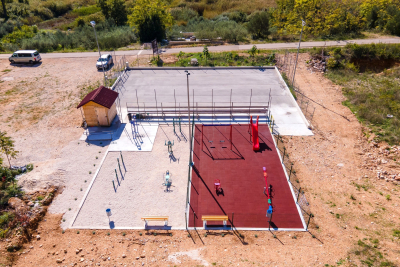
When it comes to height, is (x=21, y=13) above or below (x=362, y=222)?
above

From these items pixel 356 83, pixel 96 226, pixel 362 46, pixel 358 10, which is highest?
pixel 358 10

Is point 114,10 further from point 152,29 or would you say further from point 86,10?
point 86,10

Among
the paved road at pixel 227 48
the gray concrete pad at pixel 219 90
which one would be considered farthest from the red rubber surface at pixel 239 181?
the paved road at pixel 227 48

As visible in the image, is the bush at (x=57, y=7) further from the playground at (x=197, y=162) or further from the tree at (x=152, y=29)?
the playground at (x=197, y=162)

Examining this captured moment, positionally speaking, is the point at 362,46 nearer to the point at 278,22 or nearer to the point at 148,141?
the point at 278,22

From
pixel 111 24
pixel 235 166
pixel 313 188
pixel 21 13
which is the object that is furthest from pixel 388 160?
pixel 21 13

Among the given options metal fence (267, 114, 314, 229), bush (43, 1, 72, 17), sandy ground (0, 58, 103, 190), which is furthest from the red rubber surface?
bush (43, 1, 72, 17)
